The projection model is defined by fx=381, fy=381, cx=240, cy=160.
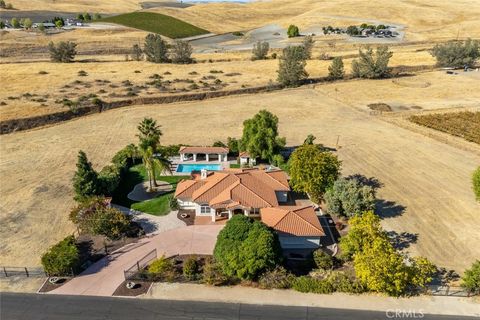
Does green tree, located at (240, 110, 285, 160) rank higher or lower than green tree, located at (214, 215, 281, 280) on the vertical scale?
higher

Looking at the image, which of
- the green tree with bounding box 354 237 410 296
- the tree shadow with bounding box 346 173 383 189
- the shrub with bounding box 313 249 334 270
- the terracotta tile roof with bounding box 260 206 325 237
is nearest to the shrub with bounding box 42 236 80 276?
the terracotta tile roof with bounding box 260 206 325 237

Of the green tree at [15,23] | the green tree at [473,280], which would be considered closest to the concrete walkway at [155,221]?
the green tree at [473,280]

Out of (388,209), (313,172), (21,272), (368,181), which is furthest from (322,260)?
(21,272)

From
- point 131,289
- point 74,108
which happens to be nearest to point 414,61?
point 74,108

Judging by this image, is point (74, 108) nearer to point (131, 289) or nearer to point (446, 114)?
point (131, 289)

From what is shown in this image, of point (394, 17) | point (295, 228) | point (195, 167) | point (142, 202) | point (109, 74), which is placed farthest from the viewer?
point (394, 17)

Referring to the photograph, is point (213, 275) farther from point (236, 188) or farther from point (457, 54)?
point (457, 54)

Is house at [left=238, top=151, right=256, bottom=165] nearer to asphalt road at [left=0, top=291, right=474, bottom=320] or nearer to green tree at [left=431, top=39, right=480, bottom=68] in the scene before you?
asphalt road at [left=0, top=291, right=474, bottom=320]
